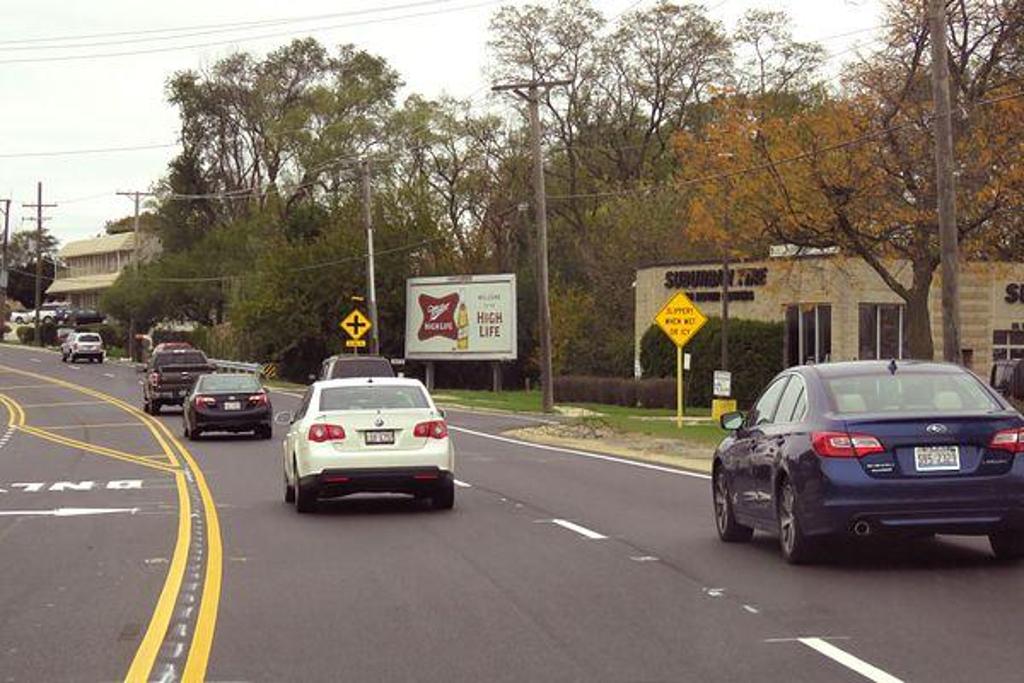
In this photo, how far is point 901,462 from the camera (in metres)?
11.7

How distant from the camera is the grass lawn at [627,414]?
112 feet

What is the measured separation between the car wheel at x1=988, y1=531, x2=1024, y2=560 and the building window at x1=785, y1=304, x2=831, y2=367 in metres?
41.3

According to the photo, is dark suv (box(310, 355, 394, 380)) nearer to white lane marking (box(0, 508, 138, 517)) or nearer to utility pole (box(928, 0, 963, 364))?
utility pole (box(928, 0, 963, 364))

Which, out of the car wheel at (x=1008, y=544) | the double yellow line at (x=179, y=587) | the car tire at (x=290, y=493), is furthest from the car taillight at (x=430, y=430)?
the car wheel at (x=1008, y=544)

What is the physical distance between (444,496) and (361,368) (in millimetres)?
23478

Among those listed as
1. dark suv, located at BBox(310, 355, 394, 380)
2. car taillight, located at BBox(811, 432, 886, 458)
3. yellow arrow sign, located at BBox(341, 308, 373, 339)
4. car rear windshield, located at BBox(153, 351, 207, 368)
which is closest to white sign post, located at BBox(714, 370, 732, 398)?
dark suv, located at BBox(310, 355, 394, 380)

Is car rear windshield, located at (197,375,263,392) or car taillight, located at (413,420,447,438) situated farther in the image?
car rear windshield, located at (197,375,263,392)

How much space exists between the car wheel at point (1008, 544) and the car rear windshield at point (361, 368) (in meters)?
29.3

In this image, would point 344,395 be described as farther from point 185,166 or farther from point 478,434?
point 185,166

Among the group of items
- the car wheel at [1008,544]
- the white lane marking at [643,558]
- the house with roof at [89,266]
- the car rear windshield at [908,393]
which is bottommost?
the white lane marking at [643,558]

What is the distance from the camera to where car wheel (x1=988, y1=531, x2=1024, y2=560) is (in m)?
12.3

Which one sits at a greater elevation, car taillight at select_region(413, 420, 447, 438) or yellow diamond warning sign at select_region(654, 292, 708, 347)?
yellow diamond warning sign at select_region(654, 292, 708, 347)

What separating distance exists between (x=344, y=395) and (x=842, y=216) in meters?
21.8

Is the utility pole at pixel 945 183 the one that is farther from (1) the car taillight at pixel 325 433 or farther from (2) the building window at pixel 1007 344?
(2) the building window at pixel 1007 344
